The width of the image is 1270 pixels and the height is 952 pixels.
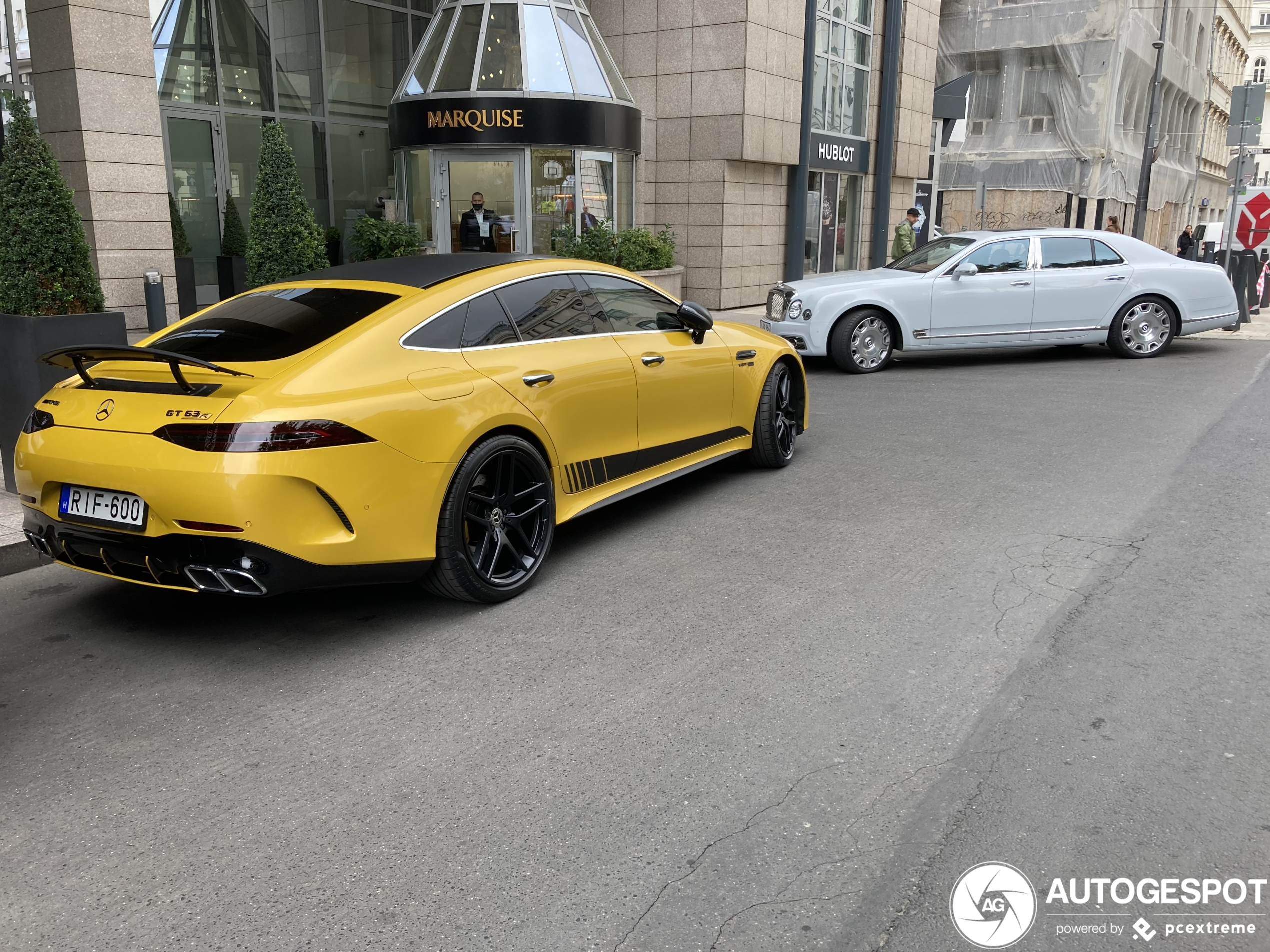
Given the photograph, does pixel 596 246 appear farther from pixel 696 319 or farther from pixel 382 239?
pixel 696 319

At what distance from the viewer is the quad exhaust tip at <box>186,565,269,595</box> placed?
3938 mm

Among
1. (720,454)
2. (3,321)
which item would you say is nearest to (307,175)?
(3,321)

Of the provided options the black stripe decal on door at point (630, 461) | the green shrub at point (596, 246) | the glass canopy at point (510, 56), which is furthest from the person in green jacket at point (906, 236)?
the black stripe decal on door at point (630, 461)

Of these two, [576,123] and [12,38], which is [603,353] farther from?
[12,38]

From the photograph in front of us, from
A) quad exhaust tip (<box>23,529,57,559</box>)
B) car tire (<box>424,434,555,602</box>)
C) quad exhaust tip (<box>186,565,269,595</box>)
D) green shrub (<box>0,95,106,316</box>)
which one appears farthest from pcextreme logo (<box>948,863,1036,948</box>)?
green shrub (<box>0,95,106,316</box>)

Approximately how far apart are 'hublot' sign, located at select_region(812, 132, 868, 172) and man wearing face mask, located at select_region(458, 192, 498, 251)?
8.13 metres

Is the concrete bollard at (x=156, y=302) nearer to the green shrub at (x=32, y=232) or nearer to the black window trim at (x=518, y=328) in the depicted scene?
the green shrub at (x=32, y=232)

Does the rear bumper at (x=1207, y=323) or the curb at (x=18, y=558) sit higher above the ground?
the rear bumper at (x=1207, y=323)

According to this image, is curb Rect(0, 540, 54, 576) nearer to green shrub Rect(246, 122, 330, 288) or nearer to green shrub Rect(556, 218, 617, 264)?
green shrub Rect(246, 122, 330, 288)

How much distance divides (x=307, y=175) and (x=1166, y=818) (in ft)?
60.6

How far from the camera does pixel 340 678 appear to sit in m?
4.04

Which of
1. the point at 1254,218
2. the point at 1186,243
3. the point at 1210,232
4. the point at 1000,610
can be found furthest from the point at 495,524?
the point at 1210,232

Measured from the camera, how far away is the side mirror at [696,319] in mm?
6137

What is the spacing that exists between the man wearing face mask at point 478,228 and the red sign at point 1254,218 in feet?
43.8
